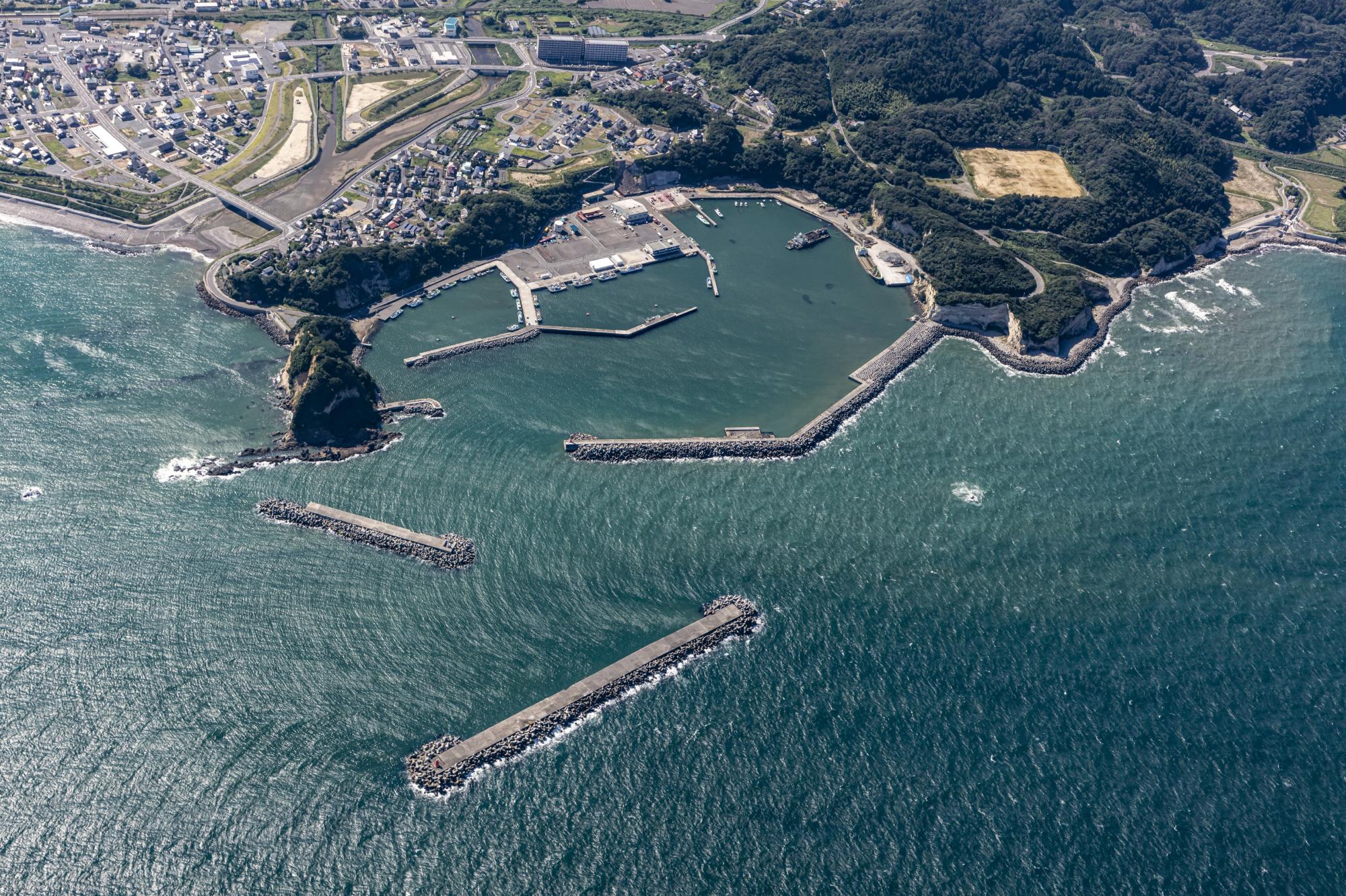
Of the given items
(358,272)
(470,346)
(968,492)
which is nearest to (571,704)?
(968,492)

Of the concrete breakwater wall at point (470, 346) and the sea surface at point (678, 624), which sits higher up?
the concrete breakwater wall at point (470, 346)

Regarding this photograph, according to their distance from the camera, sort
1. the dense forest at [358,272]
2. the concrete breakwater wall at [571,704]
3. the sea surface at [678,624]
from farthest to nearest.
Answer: the dense forest at [358,272] < the concrete breakwater wall at [571,704] < the sea surface at [678,624]

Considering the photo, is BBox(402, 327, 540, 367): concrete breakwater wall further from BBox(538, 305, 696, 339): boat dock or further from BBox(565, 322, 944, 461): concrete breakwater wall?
BBox(565, 322, 944, 461): concrete breakwater wall

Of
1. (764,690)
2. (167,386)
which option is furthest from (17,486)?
(764,690)

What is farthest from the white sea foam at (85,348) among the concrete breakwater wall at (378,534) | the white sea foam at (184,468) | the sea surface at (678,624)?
the concrete breakwater wall at (378,534)

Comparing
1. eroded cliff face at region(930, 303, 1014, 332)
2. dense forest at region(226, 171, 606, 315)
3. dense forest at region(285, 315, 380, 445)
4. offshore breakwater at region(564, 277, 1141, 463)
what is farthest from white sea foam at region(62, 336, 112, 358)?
eroded cliff face at region(930, 303, 1014, 332)

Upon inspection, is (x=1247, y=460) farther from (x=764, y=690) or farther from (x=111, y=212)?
(x=111, y=212)

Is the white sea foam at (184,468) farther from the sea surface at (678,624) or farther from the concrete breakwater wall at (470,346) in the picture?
the concrete breakwater wall at (470,346)
